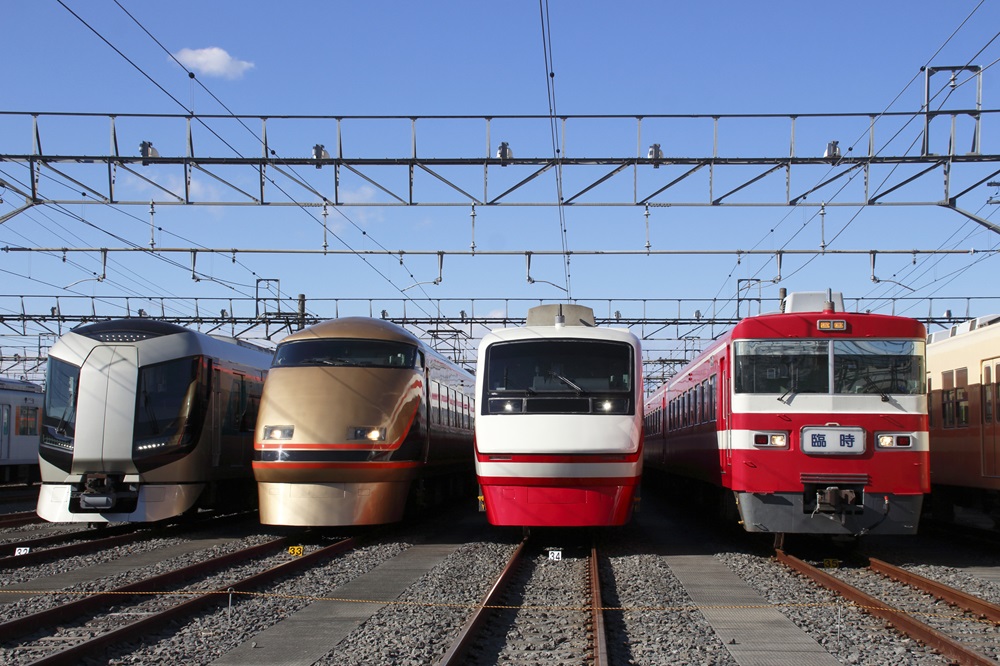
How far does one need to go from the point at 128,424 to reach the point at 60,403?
1.20 meters

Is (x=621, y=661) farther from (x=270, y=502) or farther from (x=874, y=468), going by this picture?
(x=270, y=502)

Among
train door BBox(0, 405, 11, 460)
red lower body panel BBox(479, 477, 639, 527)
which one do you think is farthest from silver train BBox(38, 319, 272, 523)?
train door BBox(0, 405, 11, 460)

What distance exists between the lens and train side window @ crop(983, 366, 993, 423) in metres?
14.9

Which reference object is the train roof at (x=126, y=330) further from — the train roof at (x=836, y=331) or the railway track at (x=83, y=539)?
the train roof at (x=836, y=331)

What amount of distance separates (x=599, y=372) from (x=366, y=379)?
3661 mm

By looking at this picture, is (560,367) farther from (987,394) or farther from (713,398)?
(987,394)

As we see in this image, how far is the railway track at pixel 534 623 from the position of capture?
787 cm

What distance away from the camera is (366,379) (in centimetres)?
1532

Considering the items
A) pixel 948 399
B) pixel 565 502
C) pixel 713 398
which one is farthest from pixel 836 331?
pixel 948 399

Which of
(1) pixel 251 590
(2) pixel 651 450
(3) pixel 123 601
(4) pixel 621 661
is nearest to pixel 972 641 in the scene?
(4) pixel 621 661

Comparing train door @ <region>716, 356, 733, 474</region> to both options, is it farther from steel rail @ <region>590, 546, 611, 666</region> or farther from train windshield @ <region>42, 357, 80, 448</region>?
train windshield @ <region>42, 357, 80, 448</region>

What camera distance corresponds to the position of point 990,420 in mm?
14891

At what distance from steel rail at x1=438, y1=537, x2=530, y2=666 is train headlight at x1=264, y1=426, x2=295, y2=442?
3.97 metres

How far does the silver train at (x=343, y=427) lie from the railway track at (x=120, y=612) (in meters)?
1.98
